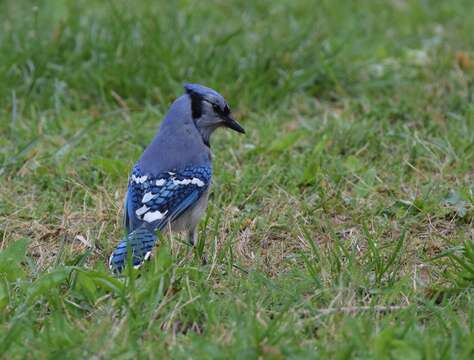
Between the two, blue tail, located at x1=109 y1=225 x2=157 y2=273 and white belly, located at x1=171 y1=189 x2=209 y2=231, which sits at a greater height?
blue tail, located at x1=109 y1=225 x2=157 y2=273

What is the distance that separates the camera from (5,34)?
483cm

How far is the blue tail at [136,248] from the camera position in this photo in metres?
2.88

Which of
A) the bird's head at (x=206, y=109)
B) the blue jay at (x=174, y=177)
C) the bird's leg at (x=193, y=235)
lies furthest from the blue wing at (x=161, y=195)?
the bird's head at (x=206, y=109)

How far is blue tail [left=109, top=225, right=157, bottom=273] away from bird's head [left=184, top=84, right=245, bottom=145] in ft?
2.38

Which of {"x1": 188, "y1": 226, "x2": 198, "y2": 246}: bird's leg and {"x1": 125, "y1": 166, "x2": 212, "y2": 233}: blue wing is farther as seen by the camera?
{"x1": 188, "y1": 226, "x2": 198, "y2": 246}: bird's leg

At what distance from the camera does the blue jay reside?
10.0 ft

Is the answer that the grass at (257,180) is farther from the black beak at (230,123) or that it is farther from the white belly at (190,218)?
the black beak at (230,123)

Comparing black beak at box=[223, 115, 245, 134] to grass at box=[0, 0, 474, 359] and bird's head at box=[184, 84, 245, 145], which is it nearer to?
bird's head at box=[184, 84, 245, 145]

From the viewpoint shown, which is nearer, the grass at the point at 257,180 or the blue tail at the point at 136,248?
the grass at the point at 257,180

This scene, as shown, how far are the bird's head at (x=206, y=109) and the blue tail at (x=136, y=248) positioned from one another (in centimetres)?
73

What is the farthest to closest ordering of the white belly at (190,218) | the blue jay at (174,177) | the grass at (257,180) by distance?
1. the white belly at (190,218)
2. the blue jay at (174,177)
3. the grass at (257,180)

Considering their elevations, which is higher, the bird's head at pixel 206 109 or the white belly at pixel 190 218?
the bird's head at pixel 206 109

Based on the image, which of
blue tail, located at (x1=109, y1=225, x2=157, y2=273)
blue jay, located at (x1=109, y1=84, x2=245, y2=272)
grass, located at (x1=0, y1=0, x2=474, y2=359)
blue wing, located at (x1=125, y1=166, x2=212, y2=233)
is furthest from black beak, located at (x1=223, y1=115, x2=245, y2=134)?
blue tail, located at (x1=109, y1=225, x2=157, y2=273)

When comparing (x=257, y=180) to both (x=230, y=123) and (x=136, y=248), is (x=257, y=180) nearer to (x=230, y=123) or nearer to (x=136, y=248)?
(x=230, y=123)
